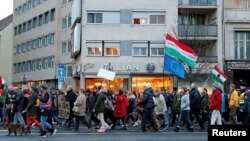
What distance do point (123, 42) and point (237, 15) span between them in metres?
9.87

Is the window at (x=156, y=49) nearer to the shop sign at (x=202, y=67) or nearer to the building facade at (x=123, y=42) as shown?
the building facade at (x=123, y=42)

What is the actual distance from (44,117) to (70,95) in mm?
4633

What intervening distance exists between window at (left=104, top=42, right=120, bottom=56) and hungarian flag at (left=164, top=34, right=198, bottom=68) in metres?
20.4

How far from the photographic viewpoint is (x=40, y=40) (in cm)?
6612

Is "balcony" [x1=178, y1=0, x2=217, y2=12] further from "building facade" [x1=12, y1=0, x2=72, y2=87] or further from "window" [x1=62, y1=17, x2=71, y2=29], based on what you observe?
"window" [x1=62, y1=17, x2=71, y2=29]

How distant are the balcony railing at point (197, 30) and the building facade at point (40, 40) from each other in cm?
1708

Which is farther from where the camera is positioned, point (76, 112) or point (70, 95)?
point (70, 95)

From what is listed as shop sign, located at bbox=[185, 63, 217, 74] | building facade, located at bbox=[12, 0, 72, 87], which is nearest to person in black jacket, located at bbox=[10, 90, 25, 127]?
shop sign, located at bbox=[185, 63, 217, 74]

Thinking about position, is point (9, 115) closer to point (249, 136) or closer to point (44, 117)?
point (44, 117)

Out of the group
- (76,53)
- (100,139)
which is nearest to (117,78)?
(76,53)

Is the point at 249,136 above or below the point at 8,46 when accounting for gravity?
below

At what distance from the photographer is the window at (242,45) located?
4412cm

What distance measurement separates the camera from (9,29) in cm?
8056

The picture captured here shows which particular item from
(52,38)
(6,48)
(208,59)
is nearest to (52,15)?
(52,38)
